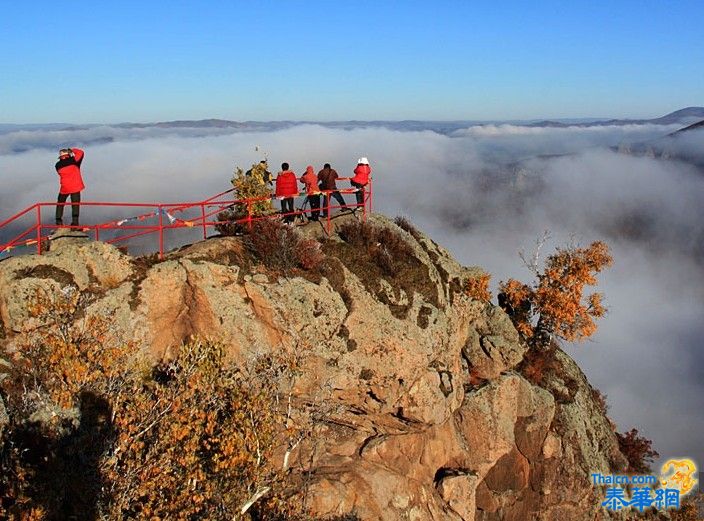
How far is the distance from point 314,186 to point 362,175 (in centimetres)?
231

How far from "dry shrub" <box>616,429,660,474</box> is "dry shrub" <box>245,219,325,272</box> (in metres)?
24.6

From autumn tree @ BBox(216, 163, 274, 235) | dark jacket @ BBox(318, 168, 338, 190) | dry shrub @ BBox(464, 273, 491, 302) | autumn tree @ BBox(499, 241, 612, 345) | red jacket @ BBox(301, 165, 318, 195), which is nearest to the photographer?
autumn tree @ BBox(216, 163, 274, 235)

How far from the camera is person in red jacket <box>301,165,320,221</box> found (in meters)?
26.1

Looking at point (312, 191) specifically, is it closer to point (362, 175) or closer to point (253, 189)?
point (362, 175)

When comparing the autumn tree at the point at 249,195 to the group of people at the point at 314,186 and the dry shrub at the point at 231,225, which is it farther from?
the group of people at the point at 314,186

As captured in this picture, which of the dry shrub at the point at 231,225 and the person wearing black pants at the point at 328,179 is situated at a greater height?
the person wearing black pants at the point at 328,179

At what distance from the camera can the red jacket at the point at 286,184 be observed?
25.3m

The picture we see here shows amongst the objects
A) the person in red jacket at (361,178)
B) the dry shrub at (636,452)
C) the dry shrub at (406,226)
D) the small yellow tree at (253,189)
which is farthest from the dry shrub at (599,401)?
the small yellow tree at (253,189)

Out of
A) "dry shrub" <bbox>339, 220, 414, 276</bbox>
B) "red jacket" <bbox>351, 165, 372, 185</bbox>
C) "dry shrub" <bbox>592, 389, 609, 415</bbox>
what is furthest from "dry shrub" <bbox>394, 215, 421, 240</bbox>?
"dry shrub" <bbox>592, 389, 609, 415</bbox>

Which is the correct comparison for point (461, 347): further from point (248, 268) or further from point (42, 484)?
point (42, 484)

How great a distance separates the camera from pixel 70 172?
831 inches

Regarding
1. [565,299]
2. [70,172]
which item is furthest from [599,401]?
[70,172]

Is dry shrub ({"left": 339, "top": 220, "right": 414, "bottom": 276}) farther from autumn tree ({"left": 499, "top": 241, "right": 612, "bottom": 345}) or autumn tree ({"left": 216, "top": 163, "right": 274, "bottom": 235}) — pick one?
autumn tree ({"left": 499, "top": 241, "right": 612, "bottom": 345})

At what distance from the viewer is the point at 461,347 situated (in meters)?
26.9
